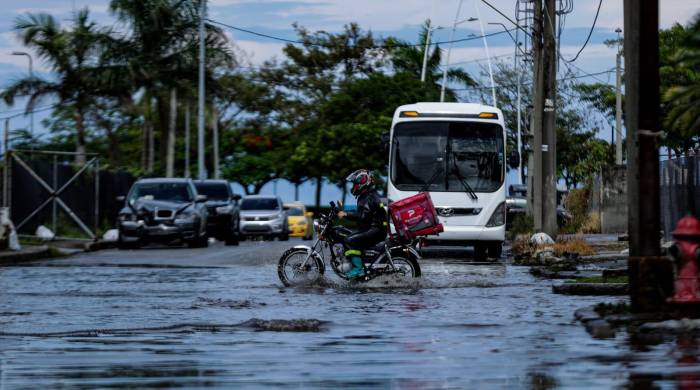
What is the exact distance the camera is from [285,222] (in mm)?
48594

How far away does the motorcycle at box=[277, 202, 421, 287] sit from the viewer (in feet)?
64.1

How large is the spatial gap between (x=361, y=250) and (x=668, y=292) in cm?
719

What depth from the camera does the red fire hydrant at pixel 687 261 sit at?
1252cm

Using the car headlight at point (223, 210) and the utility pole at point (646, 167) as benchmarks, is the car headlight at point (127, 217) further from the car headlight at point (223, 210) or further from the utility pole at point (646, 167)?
the utility pole at point (646, 167)

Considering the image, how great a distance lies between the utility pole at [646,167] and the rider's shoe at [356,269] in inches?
270

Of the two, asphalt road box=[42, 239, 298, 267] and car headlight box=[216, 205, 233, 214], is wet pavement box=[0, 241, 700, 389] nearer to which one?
asphalt road box=[42, 239, 298, 267]

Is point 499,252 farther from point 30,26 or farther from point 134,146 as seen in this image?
point 134,146

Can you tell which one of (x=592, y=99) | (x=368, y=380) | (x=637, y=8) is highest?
(x=592, y=99)

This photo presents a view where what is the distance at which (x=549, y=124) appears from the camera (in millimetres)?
32438

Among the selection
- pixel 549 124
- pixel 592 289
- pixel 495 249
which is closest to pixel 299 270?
pixel 592 289

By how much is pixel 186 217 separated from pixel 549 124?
9241 mm

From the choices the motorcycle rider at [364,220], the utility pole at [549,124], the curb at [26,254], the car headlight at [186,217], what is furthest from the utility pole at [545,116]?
the motorcycle rider at [364,220]

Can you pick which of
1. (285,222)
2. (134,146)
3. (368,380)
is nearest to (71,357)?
(368,380)

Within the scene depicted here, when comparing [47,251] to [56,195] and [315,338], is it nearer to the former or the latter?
[56,195]
